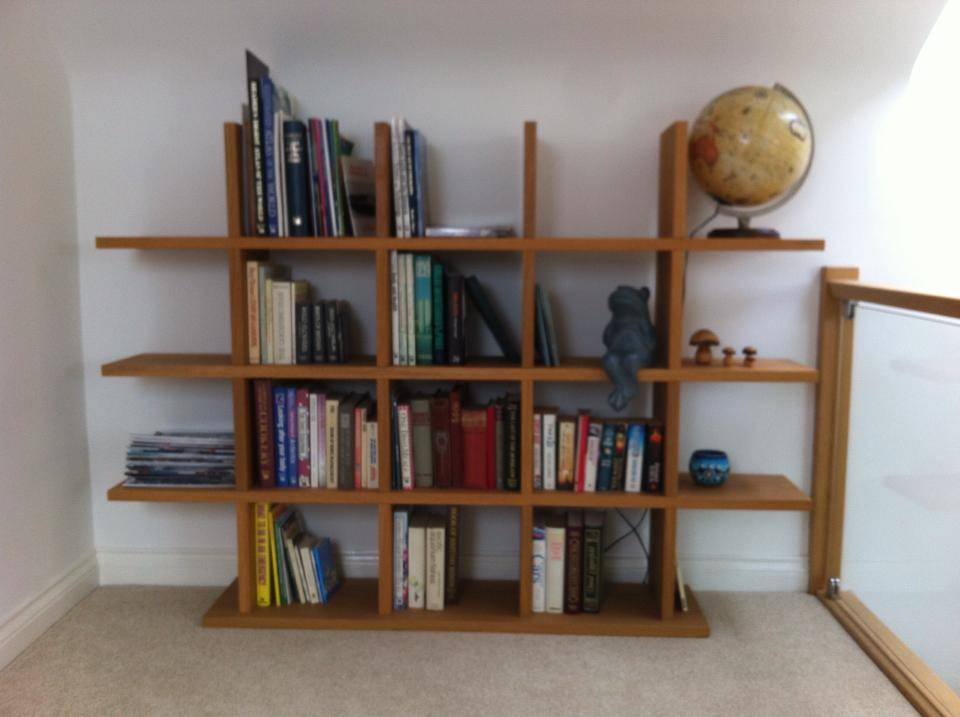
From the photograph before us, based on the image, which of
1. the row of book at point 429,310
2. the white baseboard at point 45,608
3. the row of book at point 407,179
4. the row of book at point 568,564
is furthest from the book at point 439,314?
the white baseboard at point 45,608

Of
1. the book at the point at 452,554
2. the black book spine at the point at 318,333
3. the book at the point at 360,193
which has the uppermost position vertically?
the book at the point at 360,193

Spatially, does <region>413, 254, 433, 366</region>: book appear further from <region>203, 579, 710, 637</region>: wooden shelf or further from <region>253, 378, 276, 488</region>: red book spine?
<region>203, 579, 710, 637</region>: wooden shelf

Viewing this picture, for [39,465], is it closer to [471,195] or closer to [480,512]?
[480,512]

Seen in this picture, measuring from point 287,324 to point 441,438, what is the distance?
1.62ft

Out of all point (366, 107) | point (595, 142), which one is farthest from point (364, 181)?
point (595, 142)

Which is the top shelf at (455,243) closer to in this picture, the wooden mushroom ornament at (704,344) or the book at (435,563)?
the wooden mushroom ornament at (704,344)

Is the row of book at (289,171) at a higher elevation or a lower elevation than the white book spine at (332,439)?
higher

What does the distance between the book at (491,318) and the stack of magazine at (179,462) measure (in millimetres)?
755

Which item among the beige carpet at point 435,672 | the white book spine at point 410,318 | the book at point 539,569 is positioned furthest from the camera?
the book at point 539,569

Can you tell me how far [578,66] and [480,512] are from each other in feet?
4.20

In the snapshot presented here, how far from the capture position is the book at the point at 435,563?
2.28 m

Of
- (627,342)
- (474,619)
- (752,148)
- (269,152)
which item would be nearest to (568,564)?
(474,619)

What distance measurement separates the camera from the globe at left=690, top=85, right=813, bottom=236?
2047 mm

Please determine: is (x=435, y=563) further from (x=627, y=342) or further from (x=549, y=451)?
(x=627, y=342)
